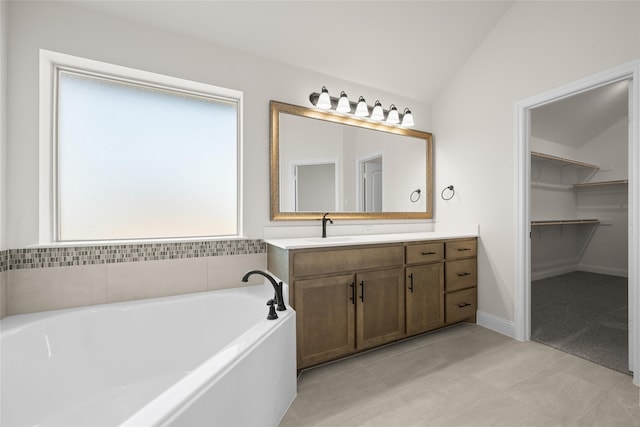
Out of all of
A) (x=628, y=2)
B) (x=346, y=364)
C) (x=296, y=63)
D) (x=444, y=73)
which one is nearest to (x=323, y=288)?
(x=346, y=364)

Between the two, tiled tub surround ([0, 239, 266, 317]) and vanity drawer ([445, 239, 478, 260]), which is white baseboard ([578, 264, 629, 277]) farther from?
tiled tub surround ([0, 239, 266, 317])

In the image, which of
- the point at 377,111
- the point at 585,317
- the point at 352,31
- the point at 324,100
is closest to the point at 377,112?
the point at 377,111

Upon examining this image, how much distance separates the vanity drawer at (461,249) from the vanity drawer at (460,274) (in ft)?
0.18

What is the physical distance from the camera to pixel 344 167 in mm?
2619

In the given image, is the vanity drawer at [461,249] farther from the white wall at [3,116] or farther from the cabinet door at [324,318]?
the white wall at [3,116]

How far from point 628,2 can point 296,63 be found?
226cm

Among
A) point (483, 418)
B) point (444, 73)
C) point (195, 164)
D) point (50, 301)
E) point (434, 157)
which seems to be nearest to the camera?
point (483, 418)

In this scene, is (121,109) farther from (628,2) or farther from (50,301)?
(628,2)

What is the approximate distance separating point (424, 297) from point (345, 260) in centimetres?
89

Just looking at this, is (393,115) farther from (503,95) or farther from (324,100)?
(503,95)

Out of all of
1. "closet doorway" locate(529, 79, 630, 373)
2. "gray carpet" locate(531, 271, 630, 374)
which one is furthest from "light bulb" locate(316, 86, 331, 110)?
"closet doorway" locate(529, 79, 630, 373)

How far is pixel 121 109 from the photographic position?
197 centimetres

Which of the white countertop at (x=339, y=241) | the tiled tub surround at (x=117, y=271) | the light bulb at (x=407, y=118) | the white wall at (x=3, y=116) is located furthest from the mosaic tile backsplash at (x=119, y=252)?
the light bulb at (x=407, y=118)

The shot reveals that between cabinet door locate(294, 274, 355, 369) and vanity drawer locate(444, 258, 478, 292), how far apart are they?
3.43 ft
